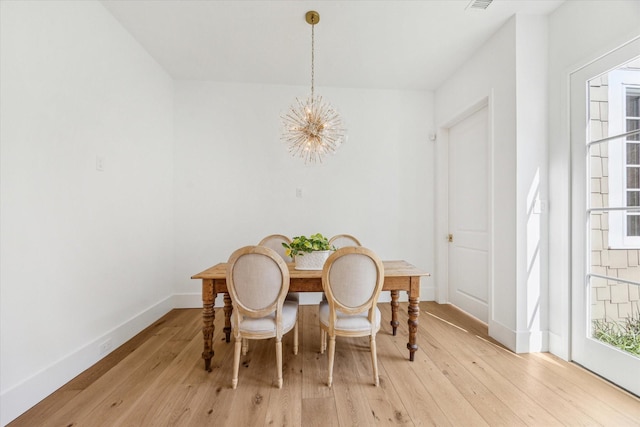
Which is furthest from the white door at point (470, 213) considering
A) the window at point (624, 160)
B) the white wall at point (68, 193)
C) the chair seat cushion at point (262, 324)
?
the white wall at point (68, 193)

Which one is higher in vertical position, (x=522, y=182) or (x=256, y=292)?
(x=522, y=182)

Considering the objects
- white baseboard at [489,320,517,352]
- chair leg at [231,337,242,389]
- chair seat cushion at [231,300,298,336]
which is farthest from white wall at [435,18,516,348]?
chair leg at [231,337,242,389]

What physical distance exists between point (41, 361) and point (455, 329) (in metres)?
3.25

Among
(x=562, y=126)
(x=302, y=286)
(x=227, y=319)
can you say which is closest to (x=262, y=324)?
(x=302, y=286)

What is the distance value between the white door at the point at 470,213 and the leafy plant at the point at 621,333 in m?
0.92

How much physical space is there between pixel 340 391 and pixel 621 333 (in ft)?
6.26

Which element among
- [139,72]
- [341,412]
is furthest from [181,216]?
[341,412]

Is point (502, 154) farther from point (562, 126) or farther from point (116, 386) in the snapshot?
point (116, 386)

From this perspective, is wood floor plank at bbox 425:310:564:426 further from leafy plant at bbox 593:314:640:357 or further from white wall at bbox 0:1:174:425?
white wall at bbox 0:1:174:425

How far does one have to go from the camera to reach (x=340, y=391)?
175cm

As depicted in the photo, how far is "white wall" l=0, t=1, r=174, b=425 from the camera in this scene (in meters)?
1.54

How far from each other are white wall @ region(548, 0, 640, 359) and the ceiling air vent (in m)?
0.58

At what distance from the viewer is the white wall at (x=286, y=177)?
3414mm

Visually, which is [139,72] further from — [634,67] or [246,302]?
[634,67]
